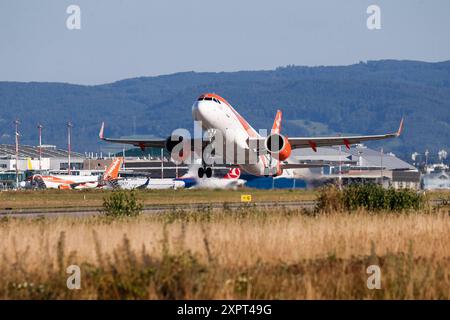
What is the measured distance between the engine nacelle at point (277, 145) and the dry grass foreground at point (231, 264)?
28.9 meters

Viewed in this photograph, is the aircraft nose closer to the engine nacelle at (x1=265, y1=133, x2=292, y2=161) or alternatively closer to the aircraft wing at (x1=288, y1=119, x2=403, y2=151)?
the engine nacelle at (x1=265, y1=133, x2=292, y2=161)

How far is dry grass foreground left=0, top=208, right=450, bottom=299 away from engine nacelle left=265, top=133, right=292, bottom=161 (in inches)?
1138

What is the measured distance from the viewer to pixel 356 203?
38688mm

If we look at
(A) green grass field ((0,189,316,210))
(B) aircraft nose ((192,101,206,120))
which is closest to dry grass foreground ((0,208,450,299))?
(B) aircraft nose ((192,101,206,120))

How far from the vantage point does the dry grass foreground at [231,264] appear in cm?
1630

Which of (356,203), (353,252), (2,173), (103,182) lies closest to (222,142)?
(356,203)

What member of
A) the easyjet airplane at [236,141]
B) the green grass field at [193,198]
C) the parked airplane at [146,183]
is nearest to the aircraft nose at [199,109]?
the easyjet airplane at [236,141]

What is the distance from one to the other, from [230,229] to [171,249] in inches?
151

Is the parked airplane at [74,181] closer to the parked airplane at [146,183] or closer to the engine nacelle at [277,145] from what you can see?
the parked airplane at [146,183]

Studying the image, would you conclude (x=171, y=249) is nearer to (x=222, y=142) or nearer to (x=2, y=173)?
(x=222, y=142)

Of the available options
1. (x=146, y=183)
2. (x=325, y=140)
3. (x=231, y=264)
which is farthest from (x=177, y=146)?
(x=146, y=183)

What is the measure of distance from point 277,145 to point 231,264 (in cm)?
3508

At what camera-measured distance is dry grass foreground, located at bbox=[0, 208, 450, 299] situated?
16297 mm

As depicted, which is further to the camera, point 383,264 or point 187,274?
point 383,264
